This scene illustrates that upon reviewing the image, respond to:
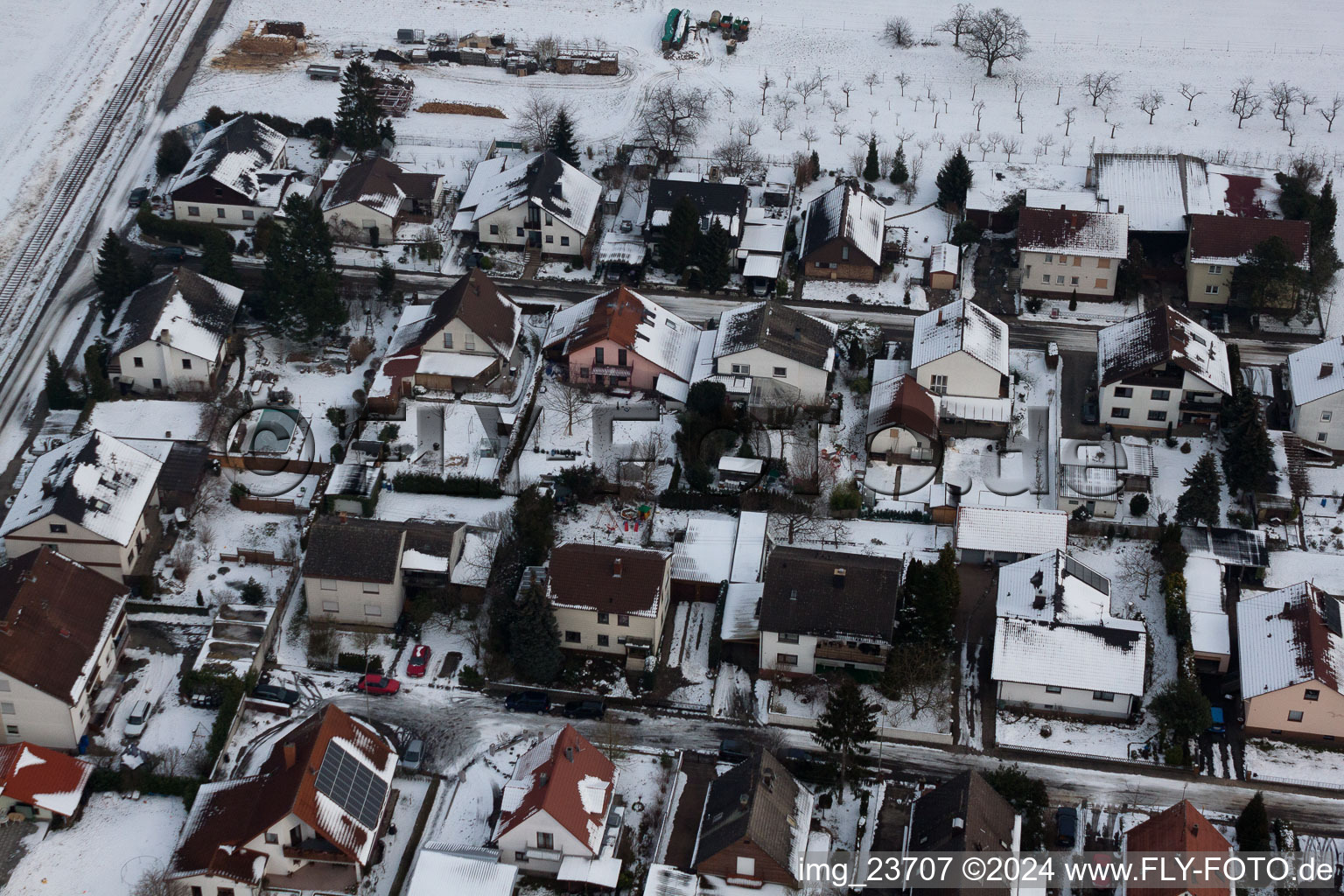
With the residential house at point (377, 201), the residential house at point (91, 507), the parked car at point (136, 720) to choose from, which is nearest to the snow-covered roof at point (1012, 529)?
the parked car at point (136, 720)

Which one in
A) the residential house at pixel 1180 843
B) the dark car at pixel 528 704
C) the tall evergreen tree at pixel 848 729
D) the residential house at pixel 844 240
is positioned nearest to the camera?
the residential house at pixel 1180 843

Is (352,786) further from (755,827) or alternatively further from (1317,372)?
(1317,372)

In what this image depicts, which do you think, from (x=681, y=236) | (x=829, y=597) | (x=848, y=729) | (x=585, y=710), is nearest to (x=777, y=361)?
(x=681, y=236)

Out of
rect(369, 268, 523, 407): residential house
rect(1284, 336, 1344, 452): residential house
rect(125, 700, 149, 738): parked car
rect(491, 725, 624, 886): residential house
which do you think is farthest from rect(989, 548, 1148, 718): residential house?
rect(125, 700, 149, 738): parked car

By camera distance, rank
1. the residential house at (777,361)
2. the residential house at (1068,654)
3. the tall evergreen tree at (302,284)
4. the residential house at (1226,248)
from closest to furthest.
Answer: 1. the residential house at (1068,654)
2. the residential house at (777,361)
3. the tall evergreen tree at (302,284)
4. the residential house at (1226,248)

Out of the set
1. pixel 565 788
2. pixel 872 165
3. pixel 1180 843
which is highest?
pixel 872 165

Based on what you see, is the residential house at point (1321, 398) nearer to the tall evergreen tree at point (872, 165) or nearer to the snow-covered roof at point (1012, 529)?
the snow-covered roof at point (1012, 529)
